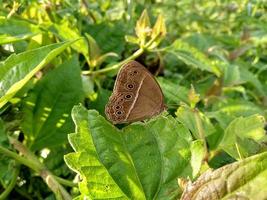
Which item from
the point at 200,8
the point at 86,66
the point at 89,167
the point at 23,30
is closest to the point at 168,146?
the point at 89,167

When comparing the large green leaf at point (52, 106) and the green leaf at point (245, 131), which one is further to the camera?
the large green leaf at point (52, 106)

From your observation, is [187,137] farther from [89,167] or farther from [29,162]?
[29,162]

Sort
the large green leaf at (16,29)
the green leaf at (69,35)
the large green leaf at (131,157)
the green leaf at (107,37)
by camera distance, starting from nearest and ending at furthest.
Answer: the large green leaf at (131,157), the large green leaf at (16,29), the green leaf at (69,35), the green leaf at (107,37)

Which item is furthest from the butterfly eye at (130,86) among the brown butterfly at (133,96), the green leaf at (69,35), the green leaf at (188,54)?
the green leaf at (188,54)

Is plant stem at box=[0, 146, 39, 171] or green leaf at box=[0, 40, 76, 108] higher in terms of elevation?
green leaf at box=[0, 40, 76, 108]

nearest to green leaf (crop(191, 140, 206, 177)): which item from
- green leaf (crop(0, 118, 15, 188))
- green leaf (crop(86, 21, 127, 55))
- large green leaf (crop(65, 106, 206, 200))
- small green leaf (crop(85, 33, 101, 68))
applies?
large green leaf (crop(65, 106, 206, 200))

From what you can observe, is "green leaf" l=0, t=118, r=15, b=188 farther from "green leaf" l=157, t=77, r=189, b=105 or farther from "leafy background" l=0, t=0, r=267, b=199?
"green leaf" l=157, t=77, r=189, b=105

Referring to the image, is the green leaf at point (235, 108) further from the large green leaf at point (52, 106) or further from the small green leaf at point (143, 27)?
the large green leaf at point (52, 106)
